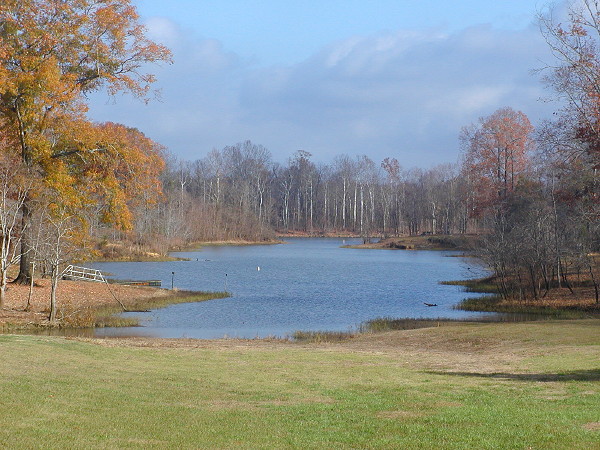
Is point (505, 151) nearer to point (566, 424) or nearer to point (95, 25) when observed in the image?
point (95, 25)

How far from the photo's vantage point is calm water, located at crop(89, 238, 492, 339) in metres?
33.2

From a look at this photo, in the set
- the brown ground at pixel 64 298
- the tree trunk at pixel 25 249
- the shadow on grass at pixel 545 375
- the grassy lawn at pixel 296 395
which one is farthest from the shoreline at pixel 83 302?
the shadow on grass at pixel 545 375

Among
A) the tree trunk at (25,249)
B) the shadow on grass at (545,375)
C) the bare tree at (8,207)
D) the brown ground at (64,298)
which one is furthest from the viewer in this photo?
the tree trunk at (25,249)

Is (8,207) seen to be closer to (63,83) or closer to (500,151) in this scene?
(63,83)

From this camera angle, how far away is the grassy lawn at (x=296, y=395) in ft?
32.2

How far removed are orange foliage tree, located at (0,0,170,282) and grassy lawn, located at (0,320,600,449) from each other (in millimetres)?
15957

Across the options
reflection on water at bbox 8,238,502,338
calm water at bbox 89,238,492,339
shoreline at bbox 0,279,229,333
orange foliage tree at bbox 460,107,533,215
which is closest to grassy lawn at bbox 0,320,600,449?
shoreline at bbox 0,279,229,333

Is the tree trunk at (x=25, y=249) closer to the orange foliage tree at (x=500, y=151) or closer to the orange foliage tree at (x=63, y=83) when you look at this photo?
the orange foliage tree at (x=63, y=83)

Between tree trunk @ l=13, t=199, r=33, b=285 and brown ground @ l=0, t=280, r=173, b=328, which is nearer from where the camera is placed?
brown ground @ l=0, t=280, r=173, b=328

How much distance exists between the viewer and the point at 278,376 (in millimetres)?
16672

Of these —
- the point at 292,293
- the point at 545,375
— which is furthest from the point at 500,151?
the point at 545,375

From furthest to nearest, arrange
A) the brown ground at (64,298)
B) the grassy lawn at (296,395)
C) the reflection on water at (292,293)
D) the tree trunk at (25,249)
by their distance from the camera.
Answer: the tree trunk at (25,249), the reflection on water at (292,293), the brown ground at (64,298), the grassy lawn at (296,395)

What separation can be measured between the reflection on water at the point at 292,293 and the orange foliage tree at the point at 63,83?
325 inches

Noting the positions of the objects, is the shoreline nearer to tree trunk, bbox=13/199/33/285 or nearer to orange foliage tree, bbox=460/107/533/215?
tree trunk, bbox=13/199/33/285
